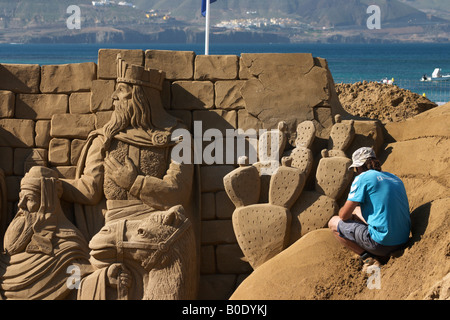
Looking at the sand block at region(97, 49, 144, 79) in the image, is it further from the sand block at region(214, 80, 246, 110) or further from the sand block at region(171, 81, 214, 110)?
the sand block at region(214, 80, 246, 110)

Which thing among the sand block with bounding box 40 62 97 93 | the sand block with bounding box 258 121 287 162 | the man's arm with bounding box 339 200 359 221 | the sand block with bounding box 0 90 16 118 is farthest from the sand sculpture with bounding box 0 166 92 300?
the man's arm with bounding box 339 200 359 221

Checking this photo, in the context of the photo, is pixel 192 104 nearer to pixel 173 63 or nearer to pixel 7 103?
pixel 173 63

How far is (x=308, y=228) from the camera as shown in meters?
7.26

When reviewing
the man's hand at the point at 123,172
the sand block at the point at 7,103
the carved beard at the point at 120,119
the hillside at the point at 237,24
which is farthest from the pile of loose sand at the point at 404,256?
the hillside at the point at 237,24

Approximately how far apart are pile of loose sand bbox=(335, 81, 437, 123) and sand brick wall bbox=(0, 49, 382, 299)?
370cm

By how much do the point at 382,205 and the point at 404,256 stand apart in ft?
1.57

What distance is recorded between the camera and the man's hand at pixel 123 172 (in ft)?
24.2

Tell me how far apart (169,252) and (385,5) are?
94547 millimetres

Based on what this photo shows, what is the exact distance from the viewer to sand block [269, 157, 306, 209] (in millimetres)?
7293

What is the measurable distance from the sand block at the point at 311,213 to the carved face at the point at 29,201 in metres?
2.51

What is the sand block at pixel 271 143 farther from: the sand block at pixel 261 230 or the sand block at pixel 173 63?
the sand block at pixel 173 63

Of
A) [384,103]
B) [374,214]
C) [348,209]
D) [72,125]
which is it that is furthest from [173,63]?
[384,103]

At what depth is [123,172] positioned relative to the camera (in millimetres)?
7391
